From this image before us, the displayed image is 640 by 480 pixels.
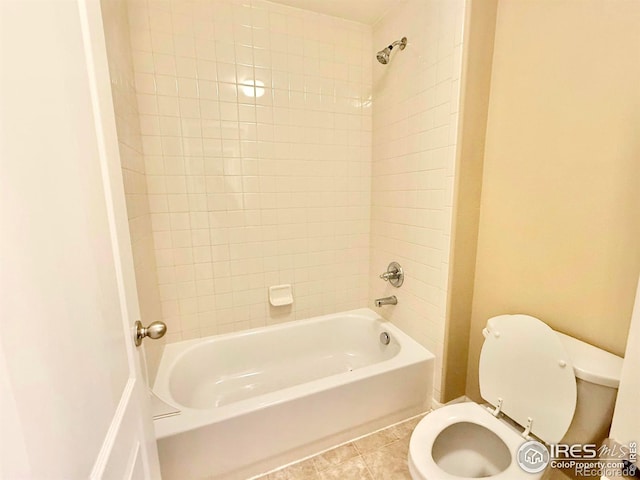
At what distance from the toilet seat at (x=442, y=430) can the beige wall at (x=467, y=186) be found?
405mm

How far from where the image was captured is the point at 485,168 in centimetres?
142

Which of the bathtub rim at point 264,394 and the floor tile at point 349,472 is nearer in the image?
the bathtub rim at point 264,394

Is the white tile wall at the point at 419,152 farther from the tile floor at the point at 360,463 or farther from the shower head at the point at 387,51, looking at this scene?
the tile floor at the point at 360,463

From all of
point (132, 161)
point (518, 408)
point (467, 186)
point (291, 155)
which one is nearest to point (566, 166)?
point (467, 186)

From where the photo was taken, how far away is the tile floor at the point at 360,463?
4.23 ft

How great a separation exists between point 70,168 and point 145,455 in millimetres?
729

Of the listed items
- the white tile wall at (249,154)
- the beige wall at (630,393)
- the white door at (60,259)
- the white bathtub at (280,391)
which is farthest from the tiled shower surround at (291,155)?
the white door at (60,259)

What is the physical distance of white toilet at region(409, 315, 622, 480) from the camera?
940mm

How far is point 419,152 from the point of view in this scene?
161 centimetres

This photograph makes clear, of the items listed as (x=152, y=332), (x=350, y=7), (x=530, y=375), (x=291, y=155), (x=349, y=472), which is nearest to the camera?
(x=152, y=332)

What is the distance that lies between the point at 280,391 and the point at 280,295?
0.73m

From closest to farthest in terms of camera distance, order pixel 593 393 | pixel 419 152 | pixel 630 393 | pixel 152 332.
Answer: pixel 630 393 < pixel 152 332 < pixel 593 393 < pixel 419 152

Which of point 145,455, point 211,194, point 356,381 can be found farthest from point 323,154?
point 145,455

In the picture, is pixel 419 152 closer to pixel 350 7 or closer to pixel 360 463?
pixel 350 7
